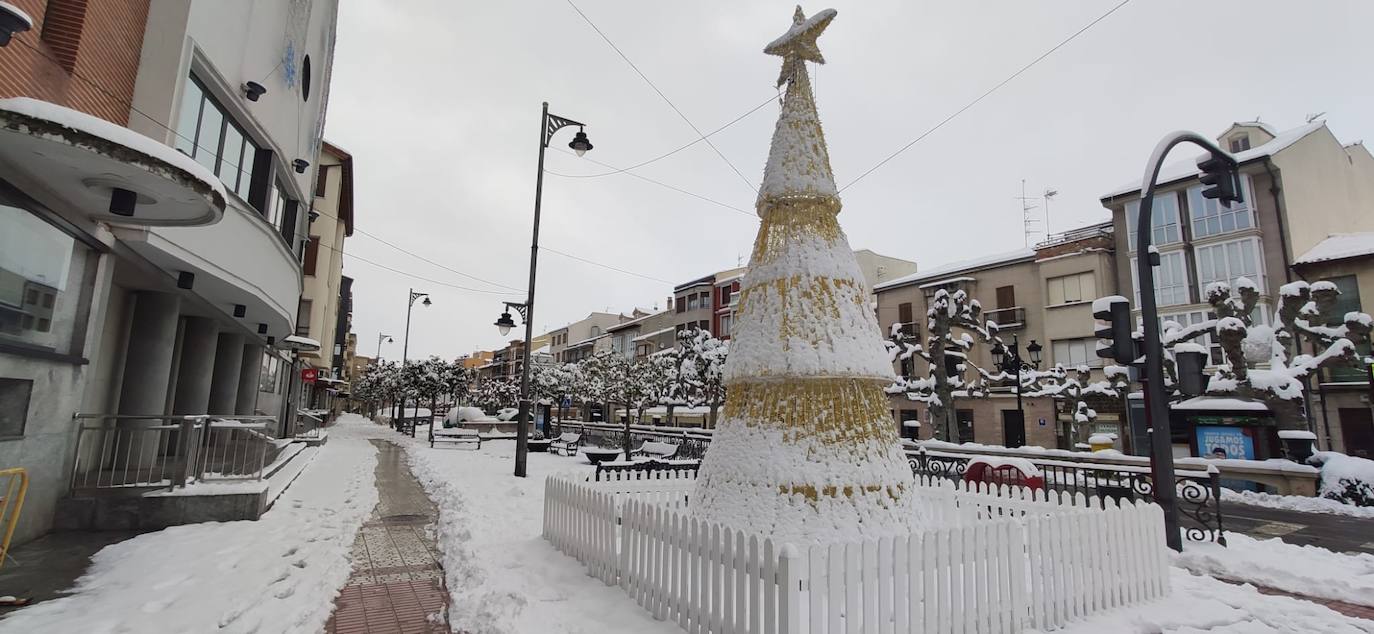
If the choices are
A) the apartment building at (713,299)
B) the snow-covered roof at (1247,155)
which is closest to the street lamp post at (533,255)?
the snow-covered roof at (1247,155)

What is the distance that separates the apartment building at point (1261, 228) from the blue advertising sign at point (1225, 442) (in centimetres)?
27

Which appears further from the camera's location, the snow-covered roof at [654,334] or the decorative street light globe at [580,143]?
the snow-covered roof at [654,334]

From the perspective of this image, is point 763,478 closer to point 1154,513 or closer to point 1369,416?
point 1154,513

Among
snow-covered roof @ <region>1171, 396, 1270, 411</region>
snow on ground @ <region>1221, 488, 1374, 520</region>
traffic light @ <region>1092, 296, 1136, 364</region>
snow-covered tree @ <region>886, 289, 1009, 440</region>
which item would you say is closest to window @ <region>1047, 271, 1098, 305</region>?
snow-covered roof @ <region>1171, 396, 1270, 411</region>

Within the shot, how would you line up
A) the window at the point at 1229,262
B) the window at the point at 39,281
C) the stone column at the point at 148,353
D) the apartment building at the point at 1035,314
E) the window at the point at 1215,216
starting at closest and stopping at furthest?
the window at the point at 39,281
the stone column at the point at 148,353
the window at the point at 1229,262
the window at the point at 1215,216
the apartment building at the point at 1035,314

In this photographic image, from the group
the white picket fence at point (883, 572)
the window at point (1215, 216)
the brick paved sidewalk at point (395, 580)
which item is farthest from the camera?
the window at point (1215, 216)

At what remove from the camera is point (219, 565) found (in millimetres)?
6637

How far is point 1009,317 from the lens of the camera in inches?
1320

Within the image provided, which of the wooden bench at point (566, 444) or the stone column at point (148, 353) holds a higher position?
the stone column at point (148, 353)

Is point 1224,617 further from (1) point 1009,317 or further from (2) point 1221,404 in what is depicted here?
(1) point 1009,317

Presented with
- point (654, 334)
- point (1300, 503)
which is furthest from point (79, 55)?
point (654, 334)

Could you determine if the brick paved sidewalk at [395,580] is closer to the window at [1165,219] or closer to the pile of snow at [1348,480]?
the pile of snow at [1348,480]

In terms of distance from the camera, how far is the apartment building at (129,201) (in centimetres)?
625

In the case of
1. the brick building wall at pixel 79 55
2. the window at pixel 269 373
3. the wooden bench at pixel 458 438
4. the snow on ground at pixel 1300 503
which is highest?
the brick building wall at pixel 79 55
